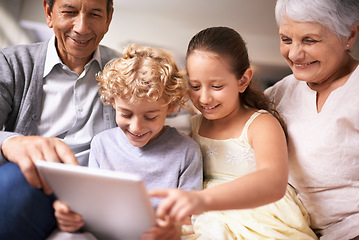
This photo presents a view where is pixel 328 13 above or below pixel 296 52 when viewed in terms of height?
above

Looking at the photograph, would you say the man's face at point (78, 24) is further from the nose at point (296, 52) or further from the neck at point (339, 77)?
the neck at point (339, 77)

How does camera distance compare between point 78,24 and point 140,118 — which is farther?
point 78,24

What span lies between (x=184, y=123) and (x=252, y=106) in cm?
35

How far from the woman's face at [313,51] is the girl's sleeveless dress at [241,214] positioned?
0.20 m

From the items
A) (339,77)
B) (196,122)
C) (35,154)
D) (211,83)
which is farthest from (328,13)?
(35,154)

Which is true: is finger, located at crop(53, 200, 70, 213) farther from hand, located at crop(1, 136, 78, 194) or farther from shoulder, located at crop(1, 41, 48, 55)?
shoulder, located at crop(1, 41, 48, 55)

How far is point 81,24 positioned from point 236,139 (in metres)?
0.69

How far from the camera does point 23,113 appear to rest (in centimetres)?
134

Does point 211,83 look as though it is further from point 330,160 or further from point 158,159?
point 330,160

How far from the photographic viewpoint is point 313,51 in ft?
3.94

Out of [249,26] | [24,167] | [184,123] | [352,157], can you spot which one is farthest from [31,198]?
[249,26]

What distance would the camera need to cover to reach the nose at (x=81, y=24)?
4.43ft

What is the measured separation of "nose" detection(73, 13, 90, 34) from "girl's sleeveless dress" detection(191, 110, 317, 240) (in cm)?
58

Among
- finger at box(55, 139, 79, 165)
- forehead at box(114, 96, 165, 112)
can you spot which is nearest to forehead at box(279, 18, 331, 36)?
forehead at box(114, 96, 165, 112)
